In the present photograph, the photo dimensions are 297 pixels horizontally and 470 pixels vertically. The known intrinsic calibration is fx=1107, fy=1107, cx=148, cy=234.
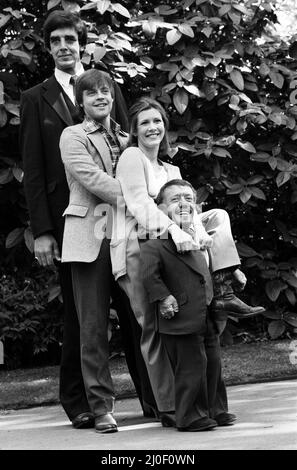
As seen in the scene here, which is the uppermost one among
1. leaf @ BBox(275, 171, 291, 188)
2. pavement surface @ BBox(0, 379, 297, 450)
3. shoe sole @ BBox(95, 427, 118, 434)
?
leaf @ BBox(275, 171, 291, 188)

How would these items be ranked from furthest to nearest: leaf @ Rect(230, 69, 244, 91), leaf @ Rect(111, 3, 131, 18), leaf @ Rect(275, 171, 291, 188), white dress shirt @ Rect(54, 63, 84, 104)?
leaf @ Rect(275, 171, 291, 188) → leaf @ Rect(230, 69, 244, 91) → leaf @ Rect(111, 3, 131, 18) → white dress shirt @ Rect(54, 63, 84, 104)

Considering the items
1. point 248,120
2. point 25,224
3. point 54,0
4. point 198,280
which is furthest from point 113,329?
point 198,280

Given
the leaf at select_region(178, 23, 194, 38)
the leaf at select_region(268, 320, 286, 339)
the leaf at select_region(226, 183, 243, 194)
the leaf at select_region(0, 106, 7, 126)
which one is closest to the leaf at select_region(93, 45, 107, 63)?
the leaf at select_region(178, 23, 194, 38)

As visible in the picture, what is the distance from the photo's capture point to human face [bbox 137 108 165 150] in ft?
20.4

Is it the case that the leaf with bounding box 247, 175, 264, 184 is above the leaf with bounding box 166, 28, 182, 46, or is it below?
below

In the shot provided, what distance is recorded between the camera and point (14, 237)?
8.62m

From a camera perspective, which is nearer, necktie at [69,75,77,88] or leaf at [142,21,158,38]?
necktie at [69,75,77,88]

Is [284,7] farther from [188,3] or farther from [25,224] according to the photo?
[25,224]

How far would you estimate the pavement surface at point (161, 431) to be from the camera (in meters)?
5.43

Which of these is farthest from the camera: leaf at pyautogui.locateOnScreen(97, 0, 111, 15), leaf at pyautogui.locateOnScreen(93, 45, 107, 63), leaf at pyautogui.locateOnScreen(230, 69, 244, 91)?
leaf at pyautogui.locateOnScreen(230, 69, 244, 91)

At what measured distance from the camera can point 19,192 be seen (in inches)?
342

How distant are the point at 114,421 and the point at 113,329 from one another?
3109 mm

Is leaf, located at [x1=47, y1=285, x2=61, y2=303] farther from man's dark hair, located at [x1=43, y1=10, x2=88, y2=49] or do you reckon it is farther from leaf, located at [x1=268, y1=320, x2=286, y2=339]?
man's dark hair, located at [x1=43, y1=10, x2=88, y2=49]

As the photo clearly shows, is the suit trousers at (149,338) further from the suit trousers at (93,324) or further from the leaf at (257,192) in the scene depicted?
the leaf at (257,192)
